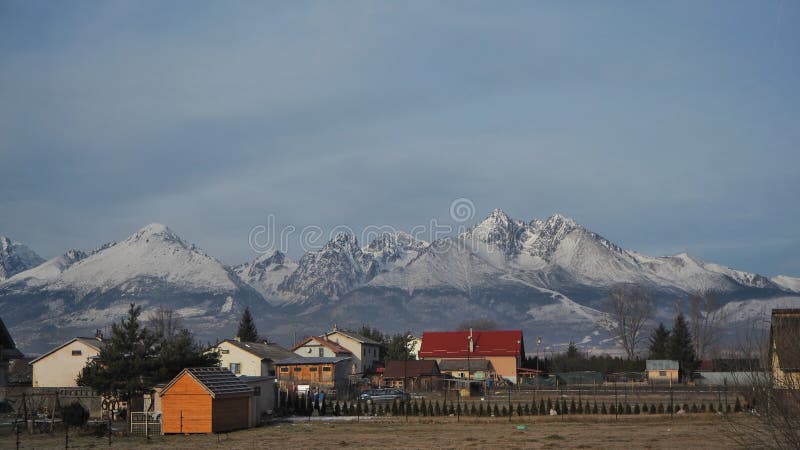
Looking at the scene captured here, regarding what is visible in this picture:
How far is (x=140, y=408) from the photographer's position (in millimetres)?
52750

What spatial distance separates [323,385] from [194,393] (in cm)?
3727

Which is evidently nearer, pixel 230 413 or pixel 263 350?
pixel 230 413

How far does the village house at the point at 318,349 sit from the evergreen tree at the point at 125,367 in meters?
45.4

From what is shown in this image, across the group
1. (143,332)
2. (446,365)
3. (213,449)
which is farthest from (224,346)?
(213,449)

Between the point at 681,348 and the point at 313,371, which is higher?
the point at 681,348

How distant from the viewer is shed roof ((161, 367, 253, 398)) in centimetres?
4322

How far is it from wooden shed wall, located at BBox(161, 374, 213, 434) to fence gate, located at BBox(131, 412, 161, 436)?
2.78 ft

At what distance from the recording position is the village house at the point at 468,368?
98625 millimetres

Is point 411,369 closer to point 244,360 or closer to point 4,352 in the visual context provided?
point 244,360

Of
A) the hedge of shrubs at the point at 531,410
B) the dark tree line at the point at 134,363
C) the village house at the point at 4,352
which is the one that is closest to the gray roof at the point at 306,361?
the village house at the point at 4,352

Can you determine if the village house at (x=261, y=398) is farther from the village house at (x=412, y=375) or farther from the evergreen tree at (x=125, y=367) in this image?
the village house at (x=412, y=375)

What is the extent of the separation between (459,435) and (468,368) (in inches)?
2356

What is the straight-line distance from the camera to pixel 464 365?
103m

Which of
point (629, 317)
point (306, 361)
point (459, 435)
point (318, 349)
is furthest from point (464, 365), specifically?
point (459, 435)
